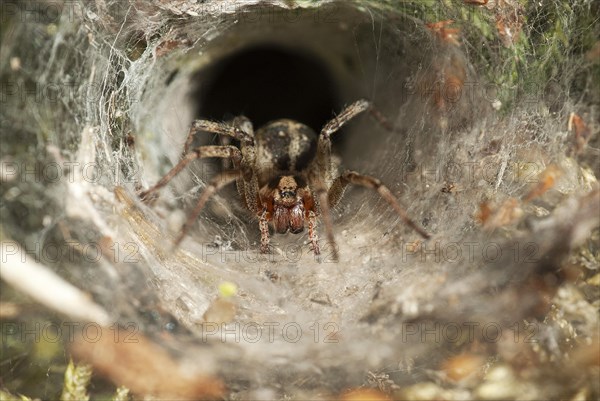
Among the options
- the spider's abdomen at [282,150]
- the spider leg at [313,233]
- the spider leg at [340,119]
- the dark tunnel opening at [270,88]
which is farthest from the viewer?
the dark tunnel opening at [270,88]

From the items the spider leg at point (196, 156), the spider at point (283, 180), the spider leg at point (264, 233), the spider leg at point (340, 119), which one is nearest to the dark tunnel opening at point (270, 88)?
the spider at point (283, 180)

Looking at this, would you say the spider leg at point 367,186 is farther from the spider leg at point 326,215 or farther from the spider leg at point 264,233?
the spider leg at point 264,233

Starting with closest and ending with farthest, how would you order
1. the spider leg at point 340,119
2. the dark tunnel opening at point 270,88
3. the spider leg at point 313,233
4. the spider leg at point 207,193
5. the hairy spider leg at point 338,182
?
the spider leg at point 207,193, the hairy spider leg at point 338,182, the spider leg at point 313,233, the spider leg at point 340,119, the dark tunnel opening at point 270,88

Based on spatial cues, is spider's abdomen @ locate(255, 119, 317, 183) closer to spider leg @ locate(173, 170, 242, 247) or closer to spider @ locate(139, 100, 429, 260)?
spider @ locate(139, 100, 429, 260)

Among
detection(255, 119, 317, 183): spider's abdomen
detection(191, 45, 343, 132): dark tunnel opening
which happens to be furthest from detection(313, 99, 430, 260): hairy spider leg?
detection(191, 45, 343, 132): dark tunnel opening

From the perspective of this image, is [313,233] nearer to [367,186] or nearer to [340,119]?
[367,186]

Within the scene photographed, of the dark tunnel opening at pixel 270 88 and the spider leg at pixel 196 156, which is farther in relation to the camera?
the dark tunnel opening at pixel 270 88

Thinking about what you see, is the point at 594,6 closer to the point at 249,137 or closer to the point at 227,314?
the point at 249,137

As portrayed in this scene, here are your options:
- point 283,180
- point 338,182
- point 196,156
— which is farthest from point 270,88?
point 196,156
